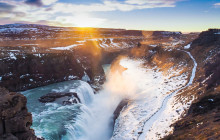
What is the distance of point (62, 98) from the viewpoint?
997 inches

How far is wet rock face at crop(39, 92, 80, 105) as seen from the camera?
80.0ft

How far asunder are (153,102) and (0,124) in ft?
62.4

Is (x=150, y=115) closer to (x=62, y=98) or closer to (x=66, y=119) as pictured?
(x=66, y=119)

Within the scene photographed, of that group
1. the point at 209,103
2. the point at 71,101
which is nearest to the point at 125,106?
the point at 71,101

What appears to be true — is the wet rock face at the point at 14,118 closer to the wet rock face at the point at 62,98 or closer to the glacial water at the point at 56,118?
the glacial water at the point at 56,118

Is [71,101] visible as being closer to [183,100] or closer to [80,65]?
[183,100]

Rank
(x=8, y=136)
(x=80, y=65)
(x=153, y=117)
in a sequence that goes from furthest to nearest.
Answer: (x=80, y=65)
(x=153, y=117)
(x=8, y=136)

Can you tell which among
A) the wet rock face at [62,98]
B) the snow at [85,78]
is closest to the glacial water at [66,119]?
the wet rock face at [62,98]

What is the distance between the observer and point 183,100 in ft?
64.7

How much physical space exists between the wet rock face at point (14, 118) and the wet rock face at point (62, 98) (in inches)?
564

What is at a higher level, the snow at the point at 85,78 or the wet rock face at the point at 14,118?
the wet rock face at the point at 14,118

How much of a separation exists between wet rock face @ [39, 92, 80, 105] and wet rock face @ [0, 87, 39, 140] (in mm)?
14321

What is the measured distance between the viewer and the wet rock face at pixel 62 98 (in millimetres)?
24375

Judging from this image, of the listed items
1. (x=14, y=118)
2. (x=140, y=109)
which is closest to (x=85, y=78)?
(x=140, y=109)
